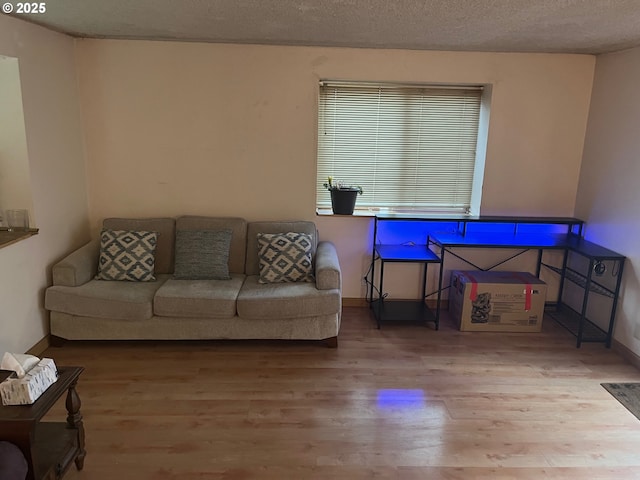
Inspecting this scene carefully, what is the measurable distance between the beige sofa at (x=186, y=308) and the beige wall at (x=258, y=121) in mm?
838

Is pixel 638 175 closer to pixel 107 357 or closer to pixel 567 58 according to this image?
pixel 567 58

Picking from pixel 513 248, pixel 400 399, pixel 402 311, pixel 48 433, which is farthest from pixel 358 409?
pixel 513 248

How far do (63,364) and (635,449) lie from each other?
11.5ft

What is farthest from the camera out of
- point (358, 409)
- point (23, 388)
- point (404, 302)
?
point (404, 302)

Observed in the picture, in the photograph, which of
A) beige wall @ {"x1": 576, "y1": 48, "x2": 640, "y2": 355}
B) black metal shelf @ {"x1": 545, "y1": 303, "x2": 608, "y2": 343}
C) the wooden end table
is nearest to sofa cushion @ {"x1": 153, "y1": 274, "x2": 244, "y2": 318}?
the wooden end table

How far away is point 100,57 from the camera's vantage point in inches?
147

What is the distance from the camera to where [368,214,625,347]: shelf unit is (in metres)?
3.61

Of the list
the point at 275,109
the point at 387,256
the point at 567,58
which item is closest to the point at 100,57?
the point at 275,109

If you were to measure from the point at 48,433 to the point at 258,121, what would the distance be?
2.70m

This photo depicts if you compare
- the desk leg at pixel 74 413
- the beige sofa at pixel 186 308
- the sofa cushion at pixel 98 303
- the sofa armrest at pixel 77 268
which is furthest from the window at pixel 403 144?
the desk leg at pixel 74 413

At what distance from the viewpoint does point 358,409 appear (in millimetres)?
2729

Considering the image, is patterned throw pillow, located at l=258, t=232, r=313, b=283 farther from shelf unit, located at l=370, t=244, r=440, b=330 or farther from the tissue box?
the tissue box

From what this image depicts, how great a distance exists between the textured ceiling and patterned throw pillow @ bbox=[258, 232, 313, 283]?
1528 millimetres

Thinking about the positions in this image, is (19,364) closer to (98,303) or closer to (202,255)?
(98,303)
